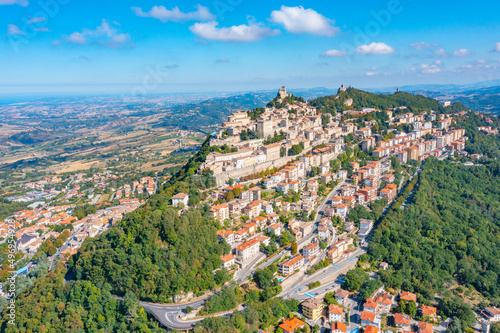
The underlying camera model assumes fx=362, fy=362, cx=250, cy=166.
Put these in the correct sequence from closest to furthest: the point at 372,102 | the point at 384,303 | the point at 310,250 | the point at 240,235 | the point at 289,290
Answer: the point at 384,303, the point at 289,290, the point at 310,250, the point at 240,235, the point at 372,102

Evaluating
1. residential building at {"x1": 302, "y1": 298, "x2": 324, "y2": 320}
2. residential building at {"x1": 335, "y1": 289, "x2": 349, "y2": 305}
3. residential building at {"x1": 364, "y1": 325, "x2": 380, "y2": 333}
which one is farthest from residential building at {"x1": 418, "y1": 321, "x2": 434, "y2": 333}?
residential building at {"x1": 302, "y1": 298, "x2": 324, "y2": 320}

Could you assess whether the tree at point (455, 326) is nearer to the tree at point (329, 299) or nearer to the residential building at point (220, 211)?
the tree at point (329, 299)

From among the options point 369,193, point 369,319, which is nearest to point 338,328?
point 369,319

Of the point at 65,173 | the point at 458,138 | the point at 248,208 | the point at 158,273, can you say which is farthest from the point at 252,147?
the point at 65,173

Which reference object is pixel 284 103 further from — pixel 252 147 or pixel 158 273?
pixel 158 273

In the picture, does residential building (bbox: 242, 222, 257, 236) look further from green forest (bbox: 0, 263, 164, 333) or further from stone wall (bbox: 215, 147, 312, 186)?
green forest (bbox: 0, 263, 164, 333)


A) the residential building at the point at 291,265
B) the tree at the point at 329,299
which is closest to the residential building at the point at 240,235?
the residential building at the point at 291,265

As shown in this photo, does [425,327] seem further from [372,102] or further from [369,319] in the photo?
[372,102]
